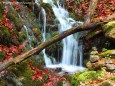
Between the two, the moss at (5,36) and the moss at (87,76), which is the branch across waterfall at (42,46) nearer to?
the moss at (87,76)

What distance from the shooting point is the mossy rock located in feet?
32.0

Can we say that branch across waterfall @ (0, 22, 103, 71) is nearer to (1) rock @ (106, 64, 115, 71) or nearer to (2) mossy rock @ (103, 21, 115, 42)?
(2) mossy rock @ (103, 21, 115, 42)

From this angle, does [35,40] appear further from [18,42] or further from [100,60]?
[100,60]

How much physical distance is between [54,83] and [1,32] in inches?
127

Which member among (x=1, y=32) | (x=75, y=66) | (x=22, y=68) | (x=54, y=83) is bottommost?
(x=75, y=66)

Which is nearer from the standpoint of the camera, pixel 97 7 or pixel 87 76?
pixel 87 76

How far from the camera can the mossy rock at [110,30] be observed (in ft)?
32.0

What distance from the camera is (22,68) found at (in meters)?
8.67

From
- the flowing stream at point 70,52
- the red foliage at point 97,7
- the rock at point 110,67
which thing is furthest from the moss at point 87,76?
the red foliage at point 97,7

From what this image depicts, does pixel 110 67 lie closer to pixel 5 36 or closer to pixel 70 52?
pixel 5 36

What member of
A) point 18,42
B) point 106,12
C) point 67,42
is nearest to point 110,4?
point 106,12

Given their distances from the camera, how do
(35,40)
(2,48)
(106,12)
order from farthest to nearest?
(106,12)
(35,40)
(2,48)

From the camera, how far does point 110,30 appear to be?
9922 millimetres

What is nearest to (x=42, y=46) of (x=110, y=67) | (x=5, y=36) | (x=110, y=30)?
(x=110, y=67)
